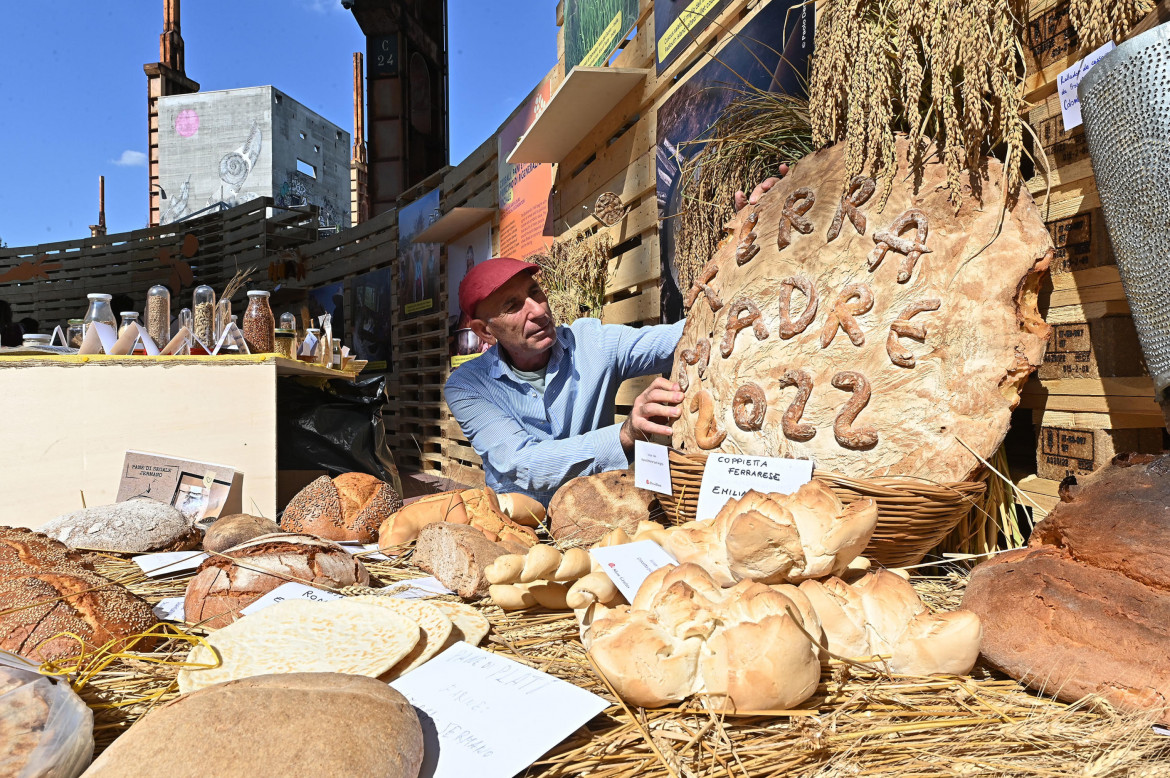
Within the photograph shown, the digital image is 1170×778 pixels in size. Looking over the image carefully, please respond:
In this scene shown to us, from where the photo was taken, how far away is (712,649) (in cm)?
84

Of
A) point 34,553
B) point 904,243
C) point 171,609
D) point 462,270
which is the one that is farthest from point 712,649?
point 462,270

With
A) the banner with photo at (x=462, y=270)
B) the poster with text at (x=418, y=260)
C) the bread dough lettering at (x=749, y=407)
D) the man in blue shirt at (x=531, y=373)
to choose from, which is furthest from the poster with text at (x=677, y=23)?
the poster with text at (x=418, y=260)

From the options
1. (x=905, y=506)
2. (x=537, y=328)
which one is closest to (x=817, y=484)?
(x=905, y=506)

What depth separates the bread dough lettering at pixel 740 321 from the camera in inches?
60.7

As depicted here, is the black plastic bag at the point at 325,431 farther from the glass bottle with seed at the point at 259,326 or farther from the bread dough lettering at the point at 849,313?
the bread dough lettering at the point at 849,313

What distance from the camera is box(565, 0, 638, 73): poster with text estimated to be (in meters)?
3.80

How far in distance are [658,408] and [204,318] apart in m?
2.47

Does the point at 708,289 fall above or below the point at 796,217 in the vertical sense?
below

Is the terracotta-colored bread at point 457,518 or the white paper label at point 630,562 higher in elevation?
the white paper label at point 630,562

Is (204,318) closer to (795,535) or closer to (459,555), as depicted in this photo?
(459,555)

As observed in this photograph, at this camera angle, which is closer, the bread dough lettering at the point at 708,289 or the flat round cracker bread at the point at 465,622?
the flat round cracker bread at the point at 465,622

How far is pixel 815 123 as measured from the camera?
159 cm

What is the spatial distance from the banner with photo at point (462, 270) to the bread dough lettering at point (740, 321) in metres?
4.71

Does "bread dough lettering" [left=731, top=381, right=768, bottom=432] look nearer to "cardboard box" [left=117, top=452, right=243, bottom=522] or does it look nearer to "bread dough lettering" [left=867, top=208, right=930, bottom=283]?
"bread dough lettering" [left=867, top=208, right=930, bottom=283]
